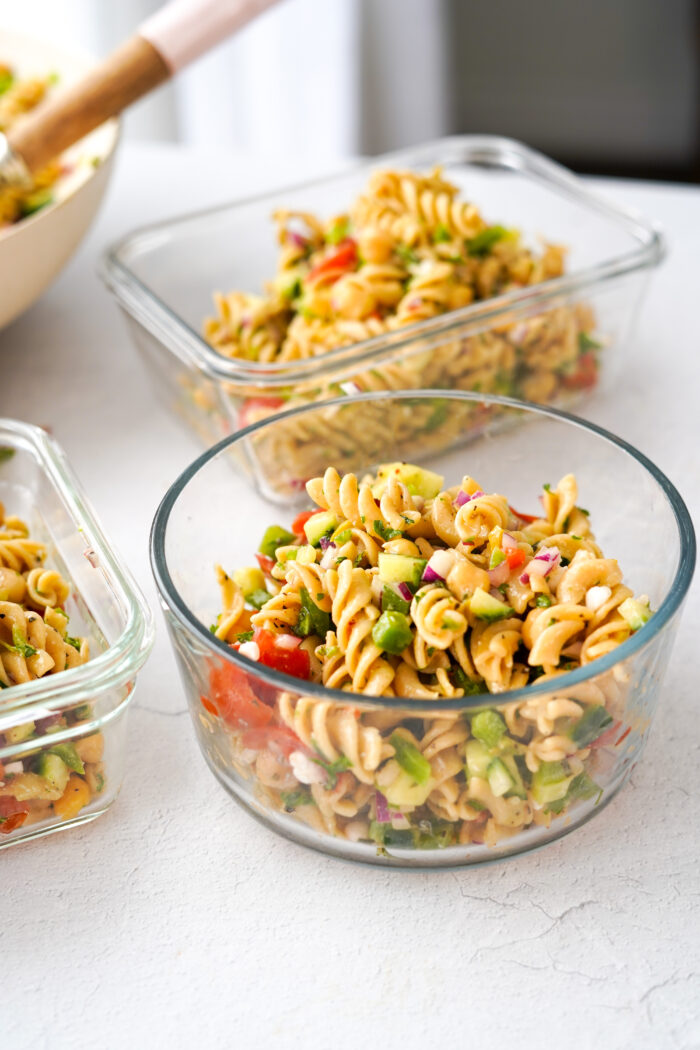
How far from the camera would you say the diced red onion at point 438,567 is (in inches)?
38.2

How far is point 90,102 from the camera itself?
1.61 m

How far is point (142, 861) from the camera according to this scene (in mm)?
1020

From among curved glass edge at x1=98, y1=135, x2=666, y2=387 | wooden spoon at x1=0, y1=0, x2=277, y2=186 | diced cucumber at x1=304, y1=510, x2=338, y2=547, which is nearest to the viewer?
diced cucumber at x1=304, y1=510, x2=338, y2=547

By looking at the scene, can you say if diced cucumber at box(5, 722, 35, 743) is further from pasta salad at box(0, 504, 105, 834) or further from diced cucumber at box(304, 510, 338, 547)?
diced cucumber at box(304, 510, 338, 547)

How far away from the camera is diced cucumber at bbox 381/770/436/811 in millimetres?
889

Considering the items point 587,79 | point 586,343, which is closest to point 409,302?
point 586,343

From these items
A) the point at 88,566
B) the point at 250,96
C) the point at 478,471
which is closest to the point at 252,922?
the point at 88,566

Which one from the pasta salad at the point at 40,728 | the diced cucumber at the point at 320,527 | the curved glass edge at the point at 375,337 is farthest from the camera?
the curved glass edge at the point at 375,337

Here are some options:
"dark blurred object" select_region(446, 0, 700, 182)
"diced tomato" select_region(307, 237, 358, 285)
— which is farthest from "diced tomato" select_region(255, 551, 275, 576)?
"dark blurred object" select_region(446, 0, 700, 182)

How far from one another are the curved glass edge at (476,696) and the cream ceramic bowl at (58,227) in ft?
1.60

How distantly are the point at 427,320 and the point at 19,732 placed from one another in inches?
27.4

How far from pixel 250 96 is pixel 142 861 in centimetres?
291

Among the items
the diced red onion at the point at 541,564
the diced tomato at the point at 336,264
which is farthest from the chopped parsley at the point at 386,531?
the diced tomato at the point at 336,264

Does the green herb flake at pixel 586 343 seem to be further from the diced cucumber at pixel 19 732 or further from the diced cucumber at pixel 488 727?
the diced cucumber at pixel 19 732
